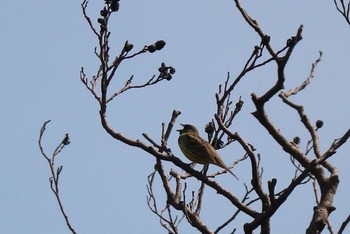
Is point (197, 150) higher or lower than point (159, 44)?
lower

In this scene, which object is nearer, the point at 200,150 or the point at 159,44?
the point at 159,44

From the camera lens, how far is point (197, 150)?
27.1ft

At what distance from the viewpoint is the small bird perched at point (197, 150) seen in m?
7.94

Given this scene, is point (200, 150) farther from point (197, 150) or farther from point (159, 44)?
point (159, 44)

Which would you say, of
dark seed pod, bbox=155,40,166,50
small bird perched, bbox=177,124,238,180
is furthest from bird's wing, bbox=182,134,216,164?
dark seed pod, bbox=155,40,166,50

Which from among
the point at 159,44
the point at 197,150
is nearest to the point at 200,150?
the point at 197,150

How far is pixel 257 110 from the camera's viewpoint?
15.8ft

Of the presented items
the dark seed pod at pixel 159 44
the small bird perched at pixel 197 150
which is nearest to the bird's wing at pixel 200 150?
the small bird perched at pixel 197 150

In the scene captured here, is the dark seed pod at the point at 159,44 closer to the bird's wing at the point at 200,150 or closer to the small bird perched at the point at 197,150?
the small bird perched at the point at 197,150

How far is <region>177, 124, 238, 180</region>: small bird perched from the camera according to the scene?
313 inches

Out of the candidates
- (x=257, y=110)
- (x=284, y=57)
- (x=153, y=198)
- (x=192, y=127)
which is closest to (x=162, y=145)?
(x=153, y=198)

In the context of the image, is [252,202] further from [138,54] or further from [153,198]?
[138,54]

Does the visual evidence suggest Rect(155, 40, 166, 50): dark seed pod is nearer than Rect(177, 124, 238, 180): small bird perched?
Yes

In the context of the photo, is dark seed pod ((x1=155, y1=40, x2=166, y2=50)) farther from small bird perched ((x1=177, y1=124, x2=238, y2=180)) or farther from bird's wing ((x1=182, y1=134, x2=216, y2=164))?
bird's wing ((x1=182, y1=134, x2=216, y2=164))
